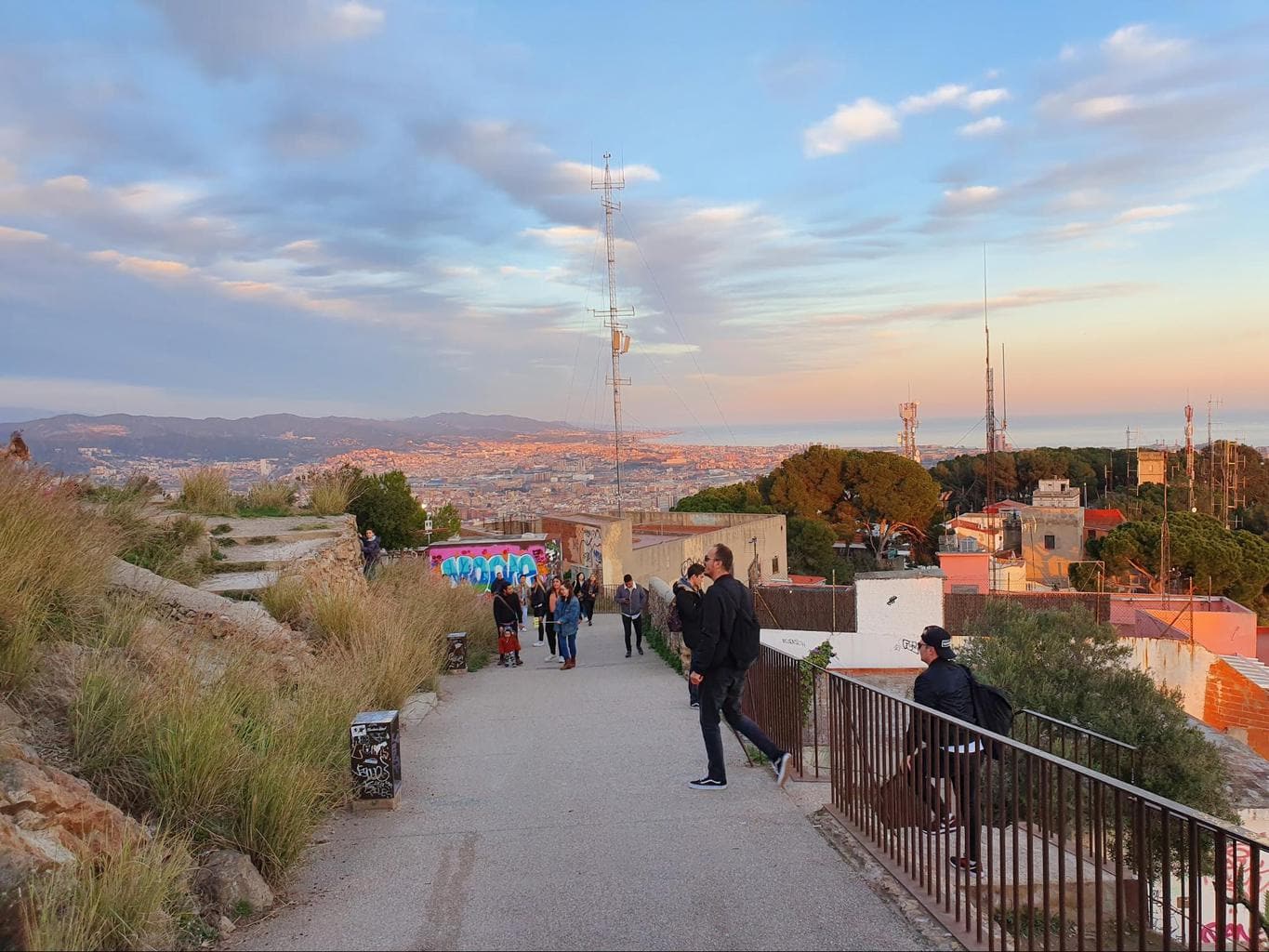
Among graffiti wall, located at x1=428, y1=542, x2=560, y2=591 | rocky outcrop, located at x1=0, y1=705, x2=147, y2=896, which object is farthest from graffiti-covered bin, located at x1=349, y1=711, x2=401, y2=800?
graffiti wall, located at x1=428, y1=542, x2=560, y2=591

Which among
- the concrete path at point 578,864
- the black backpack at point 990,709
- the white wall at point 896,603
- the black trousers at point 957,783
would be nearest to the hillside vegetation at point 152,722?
the concrete path at point 578,864

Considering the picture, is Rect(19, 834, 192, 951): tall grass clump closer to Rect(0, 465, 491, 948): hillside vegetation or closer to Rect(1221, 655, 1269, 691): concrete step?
Rect(0, 465, 491, 948): hillside vegetation

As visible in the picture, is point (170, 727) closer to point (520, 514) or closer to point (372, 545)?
point (372, 545)

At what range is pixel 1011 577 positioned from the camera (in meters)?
47.5

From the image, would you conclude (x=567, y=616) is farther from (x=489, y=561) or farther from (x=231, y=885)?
(x=489, y=561)

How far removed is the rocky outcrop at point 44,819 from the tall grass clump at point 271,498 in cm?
1411

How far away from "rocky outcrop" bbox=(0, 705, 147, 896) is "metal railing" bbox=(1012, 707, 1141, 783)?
16.0 feet

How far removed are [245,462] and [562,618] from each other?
15.9m

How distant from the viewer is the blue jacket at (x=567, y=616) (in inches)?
599

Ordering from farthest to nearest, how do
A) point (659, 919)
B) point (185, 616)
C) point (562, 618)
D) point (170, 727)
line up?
point (562, 618), point (185, 616), point (170, 727), point (659, 919)

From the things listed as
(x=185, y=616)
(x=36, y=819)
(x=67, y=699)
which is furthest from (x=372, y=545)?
(x=36, y=819)

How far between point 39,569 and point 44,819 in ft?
11.8

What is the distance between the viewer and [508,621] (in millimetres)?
15586

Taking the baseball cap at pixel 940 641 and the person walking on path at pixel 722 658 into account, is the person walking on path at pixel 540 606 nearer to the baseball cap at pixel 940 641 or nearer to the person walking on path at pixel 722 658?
the person walking on path at pixel 722 658
